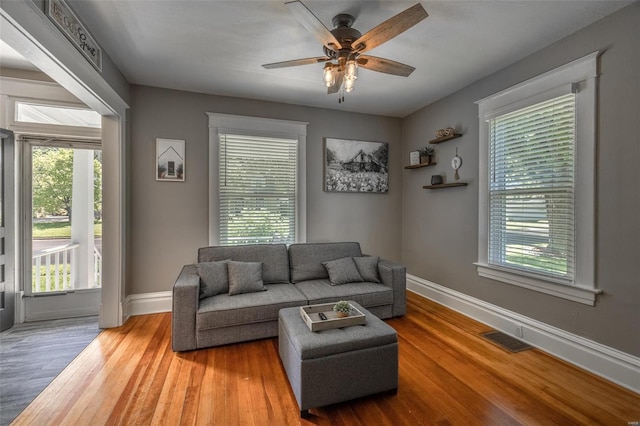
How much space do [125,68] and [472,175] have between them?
13.4 feet

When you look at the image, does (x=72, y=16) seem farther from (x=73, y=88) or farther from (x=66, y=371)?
(x=66, y=371)

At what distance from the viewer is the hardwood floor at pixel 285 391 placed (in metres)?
1.74

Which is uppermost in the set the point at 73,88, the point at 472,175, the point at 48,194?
the point at 73,88

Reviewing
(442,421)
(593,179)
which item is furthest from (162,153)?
(593,179)

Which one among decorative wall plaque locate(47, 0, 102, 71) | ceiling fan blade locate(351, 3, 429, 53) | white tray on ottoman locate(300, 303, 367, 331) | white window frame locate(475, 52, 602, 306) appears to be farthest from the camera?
white window frame locate(475, 52, 602, 306)

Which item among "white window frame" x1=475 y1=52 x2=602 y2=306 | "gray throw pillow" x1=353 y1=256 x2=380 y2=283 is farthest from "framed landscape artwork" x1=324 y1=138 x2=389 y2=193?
"white window frame" x1=475 y1=52 x2=602 y2=306

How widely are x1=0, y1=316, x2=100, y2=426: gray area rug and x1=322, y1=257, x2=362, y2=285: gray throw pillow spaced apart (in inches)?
98.7

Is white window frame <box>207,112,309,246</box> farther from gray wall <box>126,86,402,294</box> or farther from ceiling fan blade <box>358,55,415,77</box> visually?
ceiling fan blade <box>358,55,415,77</box>

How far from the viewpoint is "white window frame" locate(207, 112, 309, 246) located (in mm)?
3631

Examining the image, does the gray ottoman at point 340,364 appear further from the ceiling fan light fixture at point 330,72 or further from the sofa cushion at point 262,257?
the ceiling fan light fixture at point 330,72

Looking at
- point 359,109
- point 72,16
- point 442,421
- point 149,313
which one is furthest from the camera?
point 359,109

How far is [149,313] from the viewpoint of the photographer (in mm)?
3385

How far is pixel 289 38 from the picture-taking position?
2447 mm

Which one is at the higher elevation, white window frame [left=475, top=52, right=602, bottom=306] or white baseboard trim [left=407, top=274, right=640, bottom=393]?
white window frame [left=475, top=52, right=602, bottom=306]
